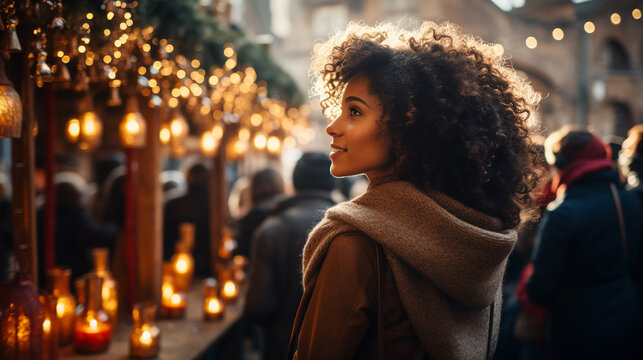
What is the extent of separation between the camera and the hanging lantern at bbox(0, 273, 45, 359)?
59.2 inches

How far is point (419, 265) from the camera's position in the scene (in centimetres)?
112

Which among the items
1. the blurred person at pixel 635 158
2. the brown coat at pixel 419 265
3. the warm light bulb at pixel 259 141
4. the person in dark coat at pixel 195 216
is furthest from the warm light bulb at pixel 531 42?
the brown coat at pixel 419 265

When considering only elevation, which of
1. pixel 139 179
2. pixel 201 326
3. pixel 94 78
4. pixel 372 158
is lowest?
pixel 201 326

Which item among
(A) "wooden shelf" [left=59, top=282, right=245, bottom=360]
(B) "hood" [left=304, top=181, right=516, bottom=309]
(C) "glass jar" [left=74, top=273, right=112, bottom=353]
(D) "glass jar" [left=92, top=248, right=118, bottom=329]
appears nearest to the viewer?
(B) "hood" [left=304, top=181, right=516, bottom=309]

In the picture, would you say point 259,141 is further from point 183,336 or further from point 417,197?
point 417,197

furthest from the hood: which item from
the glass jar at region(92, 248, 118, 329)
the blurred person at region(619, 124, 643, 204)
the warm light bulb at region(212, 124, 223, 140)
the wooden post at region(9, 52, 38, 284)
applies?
the blurred person at region(619, 124, 643, 204)

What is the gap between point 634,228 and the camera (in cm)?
267

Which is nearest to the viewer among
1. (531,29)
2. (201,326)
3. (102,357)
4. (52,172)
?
(102,357)

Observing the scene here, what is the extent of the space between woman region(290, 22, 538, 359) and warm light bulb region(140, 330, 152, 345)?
1.26m

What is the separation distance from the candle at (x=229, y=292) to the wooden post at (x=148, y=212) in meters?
0.65

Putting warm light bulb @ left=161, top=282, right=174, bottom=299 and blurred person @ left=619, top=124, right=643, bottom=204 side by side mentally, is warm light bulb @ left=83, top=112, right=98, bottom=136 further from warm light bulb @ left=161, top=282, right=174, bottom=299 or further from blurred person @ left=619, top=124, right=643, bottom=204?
blurred person @ left=619, top=124, right=643, bottom=204

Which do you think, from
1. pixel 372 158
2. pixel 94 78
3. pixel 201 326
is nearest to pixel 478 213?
pixel 372 158

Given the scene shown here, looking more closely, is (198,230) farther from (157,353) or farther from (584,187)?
(584,187)

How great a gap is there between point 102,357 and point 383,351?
1728mm
